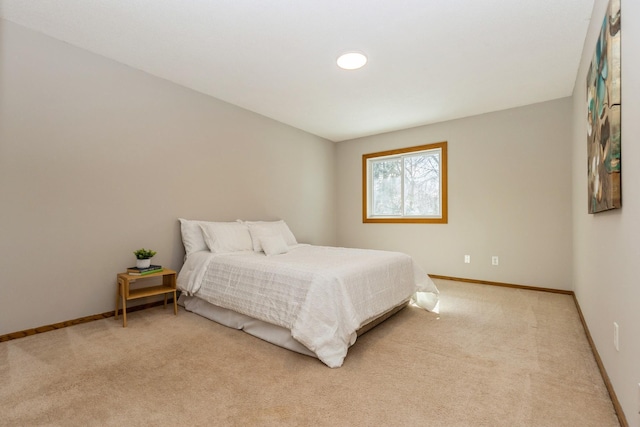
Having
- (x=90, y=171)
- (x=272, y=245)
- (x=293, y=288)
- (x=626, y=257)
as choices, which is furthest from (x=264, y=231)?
(x=626, y=257)

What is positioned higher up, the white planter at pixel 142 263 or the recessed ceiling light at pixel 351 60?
the recessed ceiling light at pixel 351 60

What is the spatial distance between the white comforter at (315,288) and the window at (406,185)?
6.21 feet

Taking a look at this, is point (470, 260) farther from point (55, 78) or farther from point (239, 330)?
point (55, 78)

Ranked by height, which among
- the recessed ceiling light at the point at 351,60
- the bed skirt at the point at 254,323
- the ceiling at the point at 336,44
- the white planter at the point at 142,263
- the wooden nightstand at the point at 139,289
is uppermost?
the ceiling at the point at 336,44

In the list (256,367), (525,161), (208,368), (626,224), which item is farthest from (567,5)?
(208,368)

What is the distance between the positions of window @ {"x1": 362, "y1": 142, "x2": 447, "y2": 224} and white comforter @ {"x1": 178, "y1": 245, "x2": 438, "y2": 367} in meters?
1.89

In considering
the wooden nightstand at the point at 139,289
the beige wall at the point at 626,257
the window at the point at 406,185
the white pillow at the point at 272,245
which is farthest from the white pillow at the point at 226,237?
the beige wall at the point at 626,257

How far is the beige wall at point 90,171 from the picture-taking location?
92.5 inches

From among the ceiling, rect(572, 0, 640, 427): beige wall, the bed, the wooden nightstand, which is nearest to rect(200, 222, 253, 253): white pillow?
the bed

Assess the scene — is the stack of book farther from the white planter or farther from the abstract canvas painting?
the abstract canvas painting

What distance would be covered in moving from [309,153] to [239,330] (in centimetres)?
335

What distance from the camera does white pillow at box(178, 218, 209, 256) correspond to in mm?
3275

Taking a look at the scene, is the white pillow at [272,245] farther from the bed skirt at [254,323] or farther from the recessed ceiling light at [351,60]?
the recessed ceiling light at [351,60]

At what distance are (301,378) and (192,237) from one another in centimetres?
211
